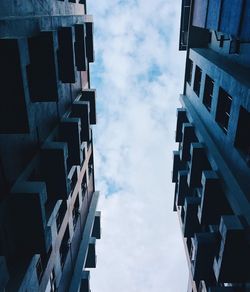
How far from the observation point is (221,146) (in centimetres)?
1552

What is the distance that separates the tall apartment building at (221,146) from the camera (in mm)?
11680

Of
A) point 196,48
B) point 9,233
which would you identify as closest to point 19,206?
point 9,233

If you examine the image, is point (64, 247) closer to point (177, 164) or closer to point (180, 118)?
point (177, 164)

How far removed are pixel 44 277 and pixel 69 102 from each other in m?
10.6

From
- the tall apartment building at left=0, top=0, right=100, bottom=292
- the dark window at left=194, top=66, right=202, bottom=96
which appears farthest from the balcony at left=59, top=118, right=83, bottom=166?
the dark window at left=194, top=66, right=202, bottom=96

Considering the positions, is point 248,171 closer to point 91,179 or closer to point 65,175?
point 65,175

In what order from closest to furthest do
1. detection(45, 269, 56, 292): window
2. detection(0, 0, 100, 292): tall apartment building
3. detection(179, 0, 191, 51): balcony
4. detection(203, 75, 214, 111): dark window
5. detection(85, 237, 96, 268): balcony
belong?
1. detection(0, 0, 100, 292): tall apartment building
2. detection(45, 269, 56, 292): window
3. detection(203, 75, 214, 111): dark window
4. detection(179, 0, 191, 51): balcony
5. detection(85, 237, 96, 268): balcony

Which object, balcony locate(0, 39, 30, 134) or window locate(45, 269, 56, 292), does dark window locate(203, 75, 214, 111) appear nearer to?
balcony locate(0, 39, 30, 134)

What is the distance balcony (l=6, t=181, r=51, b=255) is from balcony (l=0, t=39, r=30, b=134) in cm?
235

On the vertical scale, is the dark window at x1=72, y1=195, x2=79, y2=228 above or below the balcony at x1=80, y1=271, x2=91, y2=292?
above

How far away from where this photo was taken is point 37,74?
463 inches

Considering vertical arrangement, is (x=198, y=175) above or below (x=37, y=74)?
below

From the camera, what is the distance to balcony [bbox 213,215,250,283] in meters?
11.4

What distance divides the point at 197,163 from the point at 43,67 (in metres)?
11.6
